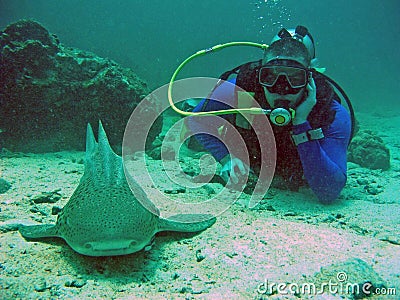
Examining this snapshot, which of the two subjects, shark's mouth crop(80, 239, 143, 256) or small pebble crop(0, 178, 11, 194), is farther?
small pebble crop(0, 178, 11, 194)

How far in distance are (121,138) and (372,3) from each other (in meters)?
71.1

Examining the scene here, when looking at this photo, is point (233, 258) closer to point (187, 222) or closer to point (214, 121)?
point (187, 222)

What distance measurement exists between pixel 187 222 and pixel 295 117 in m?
1.93

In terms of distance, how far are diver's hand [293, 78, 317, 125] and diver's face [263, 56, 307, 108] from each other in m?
0.08

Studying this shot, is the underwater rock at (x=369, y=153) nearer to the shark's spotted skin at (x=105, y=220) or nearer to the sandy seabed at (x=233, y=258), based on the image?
the sandy seabed at (x=233, y=258)

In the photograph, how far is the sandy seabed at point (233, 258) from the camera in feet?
6.22

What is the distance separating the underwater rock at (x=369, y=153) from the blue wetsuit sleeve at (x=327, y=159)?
310 cm

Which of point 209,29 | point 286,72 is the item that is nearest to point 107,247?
point 286,72

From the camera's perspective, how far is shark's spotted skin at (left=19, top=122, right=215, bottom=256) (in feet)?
6.43

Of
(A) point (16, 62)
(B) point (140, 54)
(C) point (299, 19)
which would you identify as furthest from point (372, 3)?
(A) point (16, 62)

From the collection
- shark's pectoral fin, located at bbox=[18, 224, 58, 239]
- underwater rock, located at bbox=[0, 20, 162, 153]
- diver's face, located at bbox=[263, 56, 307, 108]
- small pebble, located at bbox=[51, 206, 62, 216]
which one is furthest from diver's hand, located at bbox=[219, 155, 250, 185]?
underwater rock, located at bbox=[0, 20, 162, 153]

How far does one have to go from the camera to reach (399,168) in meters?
6.31

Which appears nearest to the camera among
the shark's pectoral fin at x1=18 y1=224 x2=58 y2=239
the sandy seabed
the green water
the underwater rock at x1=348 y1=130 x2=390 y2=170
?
the sandy seabed

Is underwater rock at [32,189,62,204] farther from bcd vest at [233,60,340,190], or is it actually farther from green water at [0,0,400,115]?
green water at [0,0,400,115]
